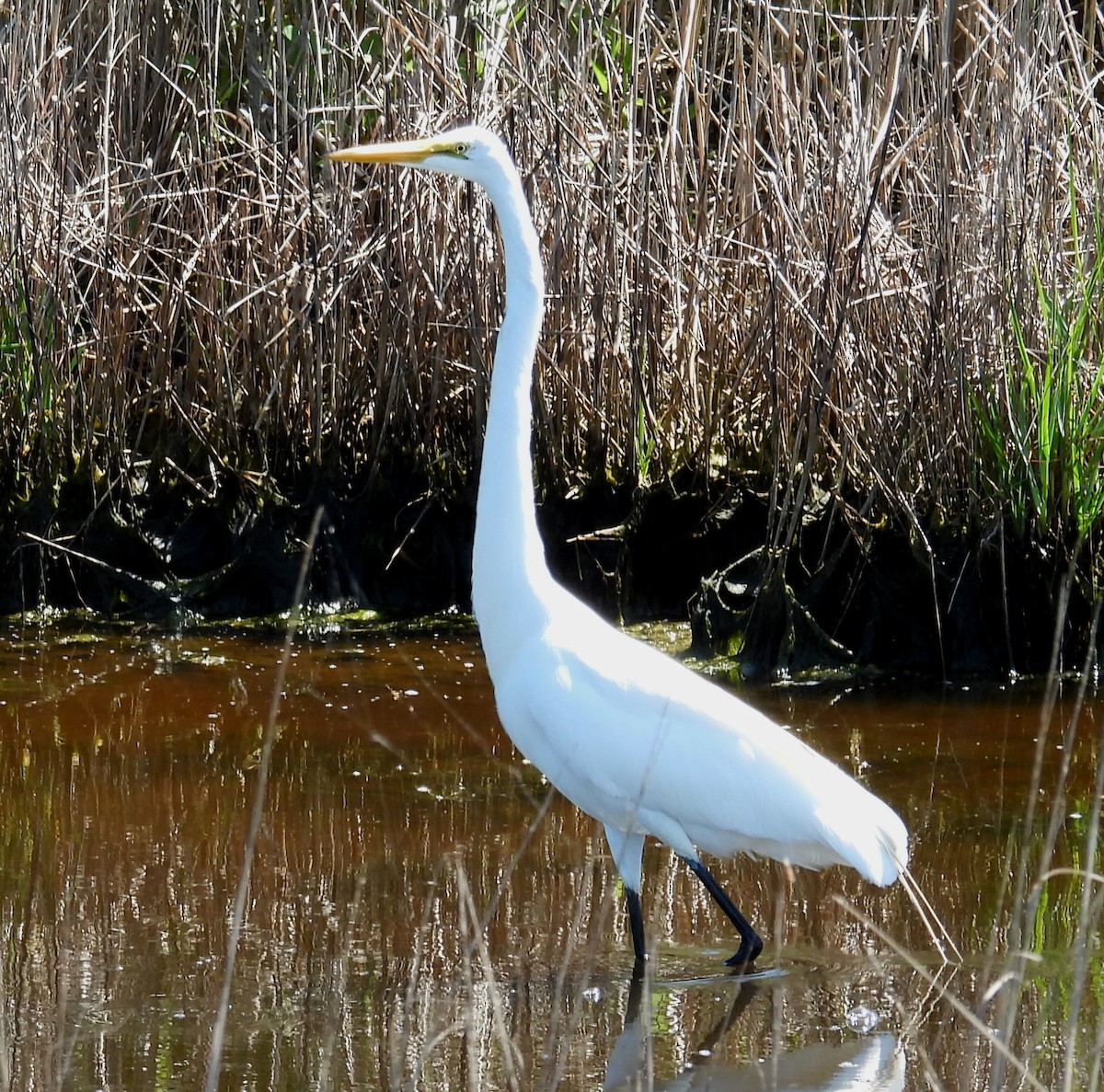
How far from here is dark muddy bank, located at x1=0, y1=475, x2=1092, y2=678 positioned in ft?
16.8

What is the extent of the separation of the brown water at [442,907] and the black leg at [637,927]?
0.04 meters

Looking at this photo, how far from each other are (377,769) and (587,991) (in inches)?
57.0

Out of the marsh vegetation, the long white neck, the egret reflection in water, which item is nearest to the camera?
the egret reflection in water

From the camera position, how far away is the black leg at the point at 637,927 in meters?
2.96

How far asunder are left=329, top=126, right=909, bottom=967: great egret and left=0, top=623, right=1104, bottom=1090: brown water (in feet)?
0.48

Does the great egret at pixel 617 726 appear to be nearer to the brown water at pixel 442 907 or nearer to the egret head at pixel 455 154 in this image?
the egret head at pixel 455 154

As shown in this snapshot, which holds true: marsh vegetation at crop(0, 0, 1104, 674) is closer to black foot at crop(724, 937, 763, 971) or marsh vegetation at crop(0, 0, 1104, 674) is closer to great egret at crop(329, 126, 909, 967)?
great egret at crop(329, 126, 909, 967)

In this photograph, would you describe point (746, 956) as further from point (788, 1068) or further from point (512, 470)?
point (512, 470)

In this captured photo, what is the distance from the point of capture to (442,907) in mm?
3283

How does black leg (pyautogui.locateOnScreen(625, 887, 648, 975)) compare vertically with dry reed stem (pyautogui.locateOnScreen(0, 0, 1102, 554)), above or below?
below

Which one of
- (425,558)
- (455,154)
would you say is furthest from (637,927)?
(425,558)

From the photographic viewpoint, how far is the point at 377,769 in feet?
13.9

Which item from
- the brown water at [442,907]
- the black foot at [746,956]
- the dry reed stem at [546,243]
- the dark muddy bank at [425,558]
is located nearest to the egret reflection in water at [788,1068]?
the brown water at [442,907]

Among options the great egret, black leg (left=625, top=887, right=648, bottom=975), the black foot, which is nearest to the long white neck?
the great egret
